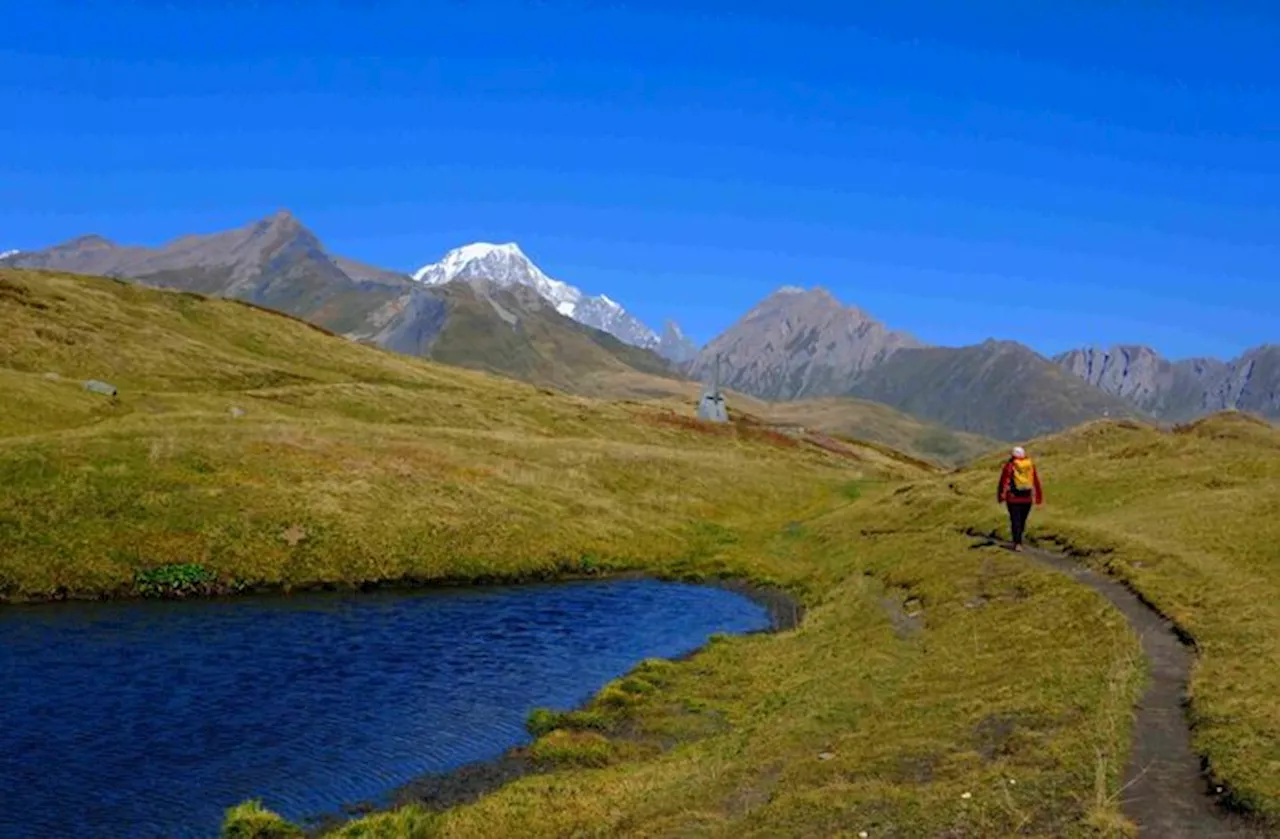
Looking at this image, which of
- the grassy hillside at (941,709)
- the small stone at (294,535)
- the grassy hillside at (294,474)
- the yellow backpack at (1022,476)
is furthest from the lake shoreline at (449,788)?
the small stone at (294,535)

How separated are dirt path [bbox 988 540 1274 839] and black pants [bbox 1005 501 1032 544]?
16112 millimetres

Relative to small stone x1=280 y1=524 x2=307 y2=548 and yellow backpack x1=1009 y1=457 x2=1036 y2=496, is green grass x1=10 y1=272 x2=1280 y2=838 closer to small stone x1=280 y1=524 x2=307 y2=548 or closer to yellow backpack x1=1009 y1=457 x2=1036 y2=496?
small stone x1=280 y1=524 x2=307 y2=548

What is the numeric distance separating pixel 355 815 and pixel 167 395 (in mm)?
74113

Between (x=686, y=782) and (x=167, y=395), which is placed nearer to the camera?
(x=686, y=782)

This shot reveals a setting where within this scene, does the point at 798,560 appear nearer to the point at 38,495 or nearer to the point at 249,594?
the point at 249,594

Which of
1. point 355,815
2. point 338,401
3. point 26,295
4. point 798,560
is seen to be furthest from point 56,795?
point 26,295

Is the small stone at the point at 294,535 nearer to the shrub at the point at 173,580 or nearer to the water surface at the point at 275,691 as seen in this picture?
the shrub at the point at 173,580

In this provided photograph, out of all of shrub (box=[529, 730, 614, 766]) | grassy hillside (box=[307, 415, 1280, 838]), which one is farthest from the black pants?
shrub (box=[529, 730, 614, 766])

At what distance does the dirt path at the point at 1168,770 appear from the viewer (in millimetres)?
16094

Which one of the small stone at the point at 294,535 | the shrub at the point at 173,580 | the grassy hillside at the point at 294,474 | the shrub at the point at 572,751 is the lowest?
the shrub at the point at 572,751

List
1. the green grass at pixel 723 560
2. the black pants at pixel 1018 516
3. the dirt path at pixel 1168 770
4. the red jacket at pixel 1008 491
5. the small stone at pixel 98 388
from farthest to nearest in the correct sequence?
the small stone at pixel 98 388 → the black pants at pixel 1018 516 → the red jacket at pixel 1008 491 → the green grass at pixel 723 560 → the dirt path at pixel 1168 770

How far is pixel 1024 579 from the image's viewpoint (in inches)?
1505

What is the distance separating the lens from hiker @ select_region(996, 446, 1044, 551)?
43281 millimetres

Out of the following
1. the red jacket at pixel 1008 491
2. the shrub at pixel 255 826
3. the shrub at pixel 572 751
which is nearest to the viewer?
the shrub at pixel 255 826
